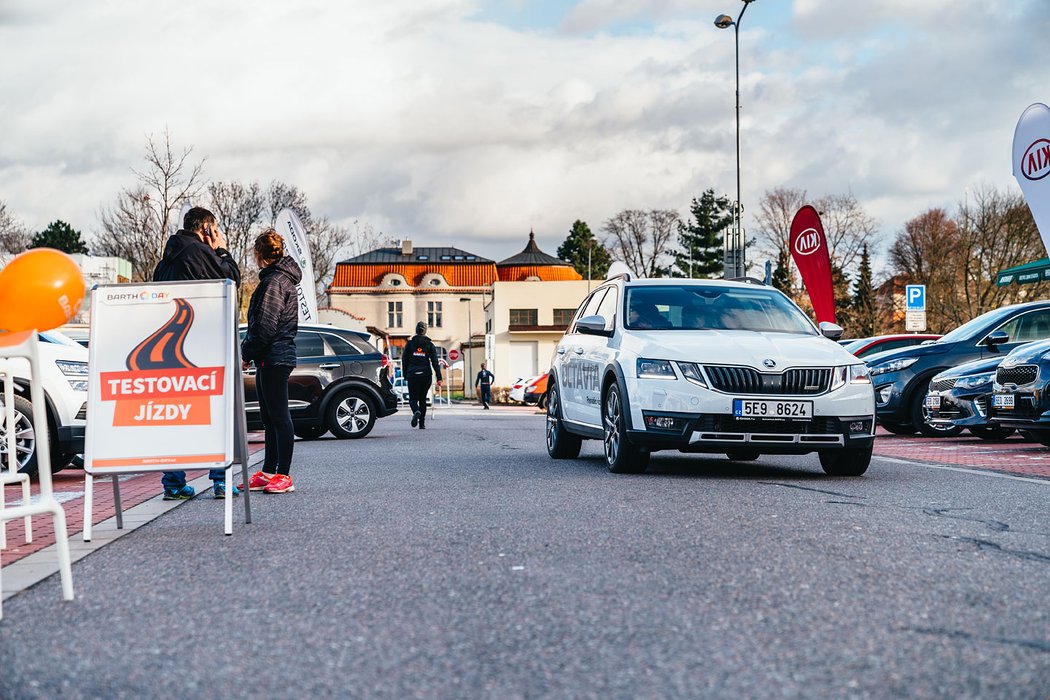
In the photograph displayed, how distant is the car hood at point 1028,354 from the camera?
1246cm

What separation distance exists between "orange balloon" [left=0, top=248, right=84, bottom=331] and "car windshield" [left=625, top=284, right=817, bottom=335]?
6301 mm

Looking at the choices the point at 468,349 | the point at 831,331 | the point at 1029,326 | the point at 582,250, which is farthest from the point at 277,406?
the point at 582,250

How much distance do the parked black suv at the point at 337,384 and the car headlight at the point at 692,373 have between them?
907 cm

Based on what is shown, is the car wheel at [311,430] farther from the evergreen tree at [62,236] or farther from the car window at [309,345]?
the evergreen tree at [62,236]

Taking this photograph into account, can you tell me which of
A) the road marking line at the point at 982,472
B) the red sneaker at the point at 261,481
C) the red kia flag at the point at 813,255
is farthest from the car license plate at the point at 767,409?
the red kia flag at the point at 813,255

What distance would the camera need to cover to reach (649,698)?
3.21 m

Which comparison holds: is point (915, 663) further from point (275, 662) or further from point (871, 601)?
point (275, 662)

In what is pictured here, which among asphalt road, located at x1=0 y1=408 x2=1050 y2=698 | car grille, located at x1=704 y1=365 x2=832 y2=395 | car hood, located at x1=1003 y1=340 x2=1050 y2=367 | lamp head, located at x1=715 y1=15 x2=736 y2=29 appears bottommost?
asphalt road, located at x1=0 y1=408 x2=1050 y2=698

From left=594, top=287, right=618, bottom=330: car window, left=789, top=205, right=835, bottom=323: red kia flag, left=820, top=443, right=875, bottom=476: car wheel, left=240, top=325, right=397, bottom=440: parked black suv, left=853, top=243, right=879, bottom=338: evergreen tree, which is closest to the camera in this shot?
left=820, top=443, right=875, bottom=476: car wheel

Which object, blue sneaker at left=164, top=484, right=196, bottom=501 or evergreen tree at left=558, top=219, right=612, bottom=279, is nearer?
blue sneaker at left=164, top=484, right=196, bottom=501

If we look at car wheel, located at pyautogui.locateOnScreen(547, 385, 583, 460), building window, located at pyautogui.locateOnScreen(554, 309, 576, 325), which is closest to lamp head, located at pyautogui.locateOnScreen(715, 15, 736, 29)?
car wheel, located at pyautogui.locateOnScreen(547, 385, 583, 460)

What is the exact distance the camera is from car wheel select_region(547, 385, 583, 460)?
12172mm

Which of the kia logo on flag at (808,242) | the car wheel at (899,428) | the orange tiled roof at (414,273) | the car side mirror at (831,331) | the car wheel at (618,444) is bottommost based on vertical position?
the car wheel at (899,428)

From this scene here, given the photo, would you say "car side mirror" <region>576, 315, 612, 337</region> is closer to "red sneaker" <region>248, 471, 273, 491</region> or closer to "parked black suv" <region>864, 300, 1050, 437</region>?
"red sneaker" <region>248, 471, 273, 491</region>
